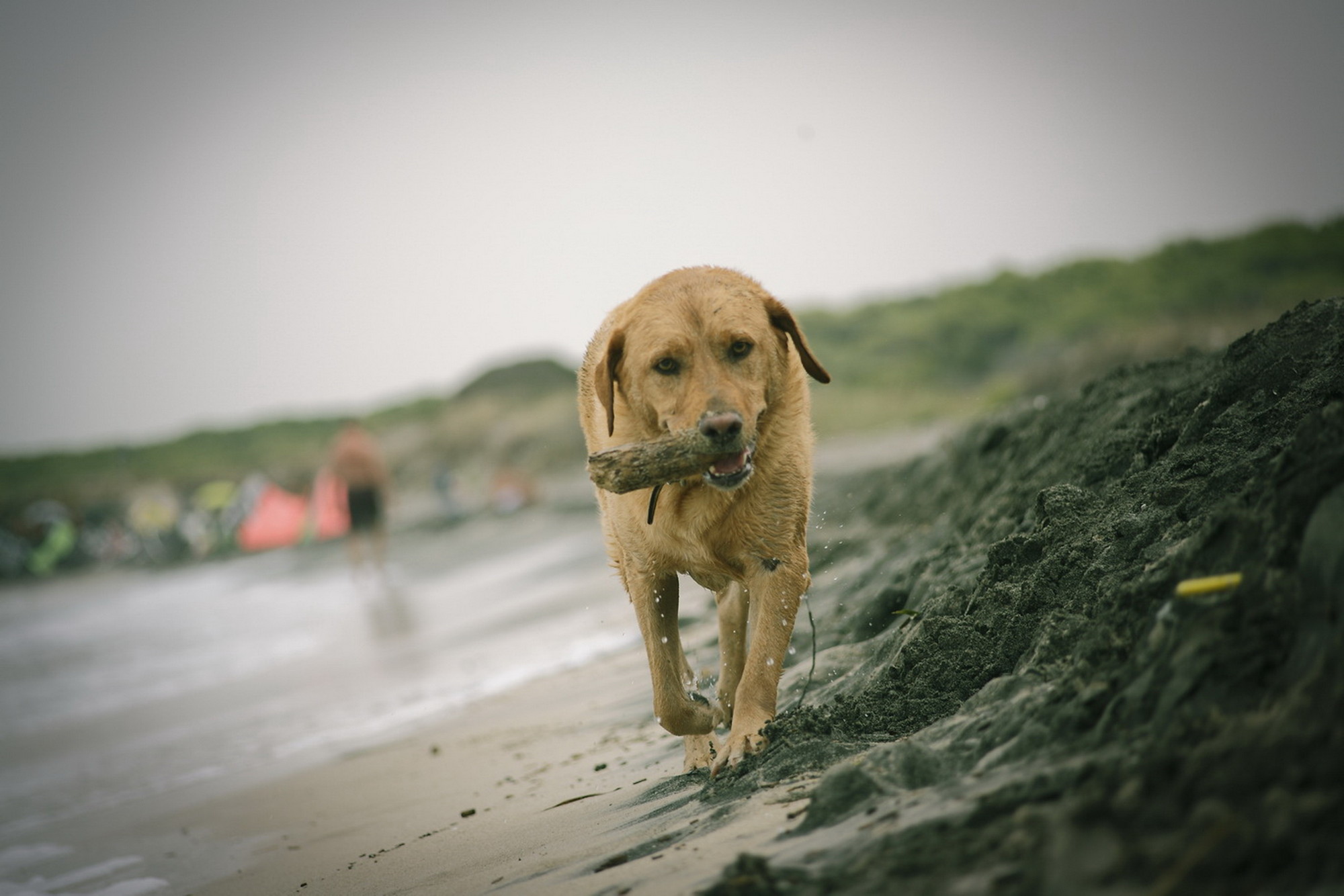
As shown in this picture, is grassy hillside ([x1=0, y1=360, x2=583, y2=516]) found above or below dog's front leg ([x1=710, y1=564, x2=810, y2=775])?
above

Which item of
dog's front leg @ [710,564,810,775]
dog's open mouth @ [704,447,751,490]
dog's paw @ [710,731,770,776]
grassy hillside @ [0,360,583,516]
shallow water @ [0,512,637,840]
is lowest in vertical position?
shallow water @ [0,512,637,840]

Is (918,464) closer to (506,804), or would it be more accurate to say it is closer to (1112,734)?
(506,804)

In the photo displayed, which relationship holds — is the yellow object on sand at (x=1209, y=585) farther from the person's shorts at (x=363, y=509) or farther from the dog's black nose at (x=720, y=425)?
the person's shorts at (x=363, y=509)

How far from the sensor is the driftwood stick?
402cm

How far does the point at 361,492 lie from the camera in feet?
57.5

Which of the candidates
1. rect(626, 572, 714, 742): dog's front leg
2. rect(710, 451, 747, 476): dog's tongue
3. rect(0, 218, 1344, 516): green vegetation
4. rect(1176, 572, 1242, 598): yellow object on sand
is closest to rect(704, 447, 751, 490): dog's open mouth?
rect(710, 451, 747, 476): dog's tongue

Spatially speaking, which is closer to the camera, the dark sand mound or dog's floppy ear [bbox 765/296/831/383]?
the dark sand mound

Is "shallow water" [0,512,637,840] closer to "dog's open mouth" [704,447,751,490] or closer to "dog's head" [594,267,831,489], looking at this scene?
"dog's head" [594,267,831,489]

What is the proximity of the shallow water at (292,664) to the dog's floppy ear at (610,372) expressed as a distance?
11.2 feet

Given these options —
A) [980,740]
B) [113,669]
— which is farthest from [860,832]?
[113,669]

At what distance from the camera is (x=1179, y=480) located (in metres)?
3.88

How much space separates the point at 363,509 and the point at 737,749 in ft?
48.2

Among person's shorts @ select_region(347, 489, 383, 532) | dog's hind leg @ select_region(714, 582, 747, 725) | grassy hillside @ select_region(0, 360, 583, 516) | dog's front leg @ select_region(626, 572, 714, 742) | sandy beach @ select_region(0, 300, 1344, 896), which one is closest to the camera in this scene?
sandy beach @ select_region(0, 300, 1344, 896)

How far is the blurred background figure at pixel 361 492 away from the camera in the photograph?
17.5 meters
